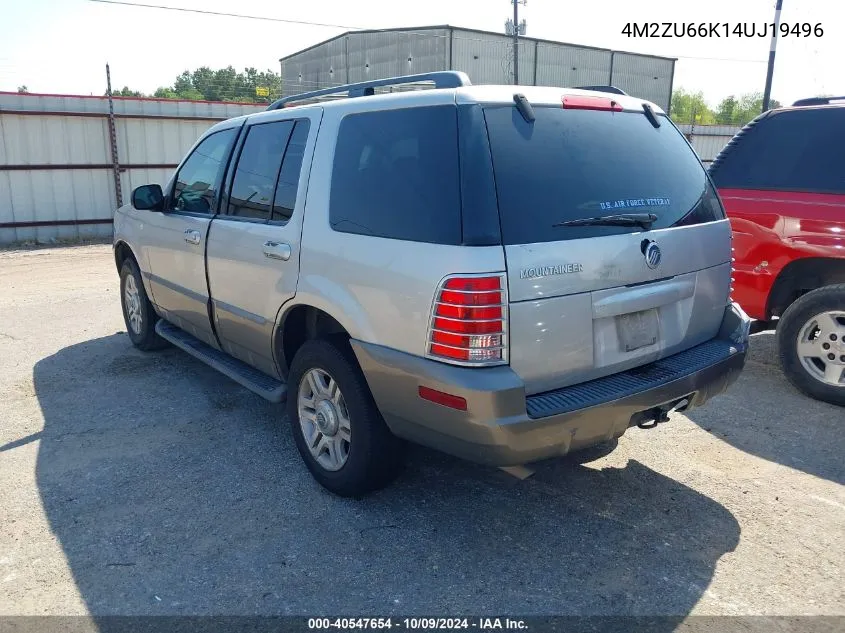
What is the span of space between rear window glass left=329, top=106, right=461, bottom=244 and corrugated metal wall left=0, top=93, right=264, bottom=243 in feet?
39.0

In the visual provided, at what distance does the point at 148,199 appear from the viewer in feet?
16.9

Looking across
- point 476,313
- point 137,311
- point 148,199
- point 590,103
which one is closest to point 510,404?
point 476,313

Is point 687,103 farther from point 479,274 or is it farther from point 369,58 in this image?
point 479,274

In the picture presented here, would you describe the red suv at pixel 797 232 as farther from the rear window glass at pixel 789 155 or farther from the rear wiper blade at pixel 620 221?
the rear wiper blade at pixel 620 221

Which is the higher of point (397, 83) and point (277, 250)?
point (397, 83)

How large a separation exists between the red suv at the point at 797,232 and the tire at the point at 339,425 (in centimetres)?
321

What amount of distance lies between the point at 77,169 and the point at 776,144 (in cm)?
1271

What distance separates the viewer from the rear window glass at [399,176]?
9.39ft

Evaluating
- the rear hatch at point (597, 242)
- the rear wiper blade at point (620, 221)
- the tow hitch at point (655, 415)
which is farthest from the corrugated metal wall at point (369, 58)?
the tow hitch at point (655, 415)

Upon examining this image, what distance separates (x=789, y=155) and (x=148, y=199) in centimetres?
474

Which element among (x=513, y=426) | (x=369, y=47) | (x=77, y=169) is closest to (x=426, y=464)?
(x=513, y=426)

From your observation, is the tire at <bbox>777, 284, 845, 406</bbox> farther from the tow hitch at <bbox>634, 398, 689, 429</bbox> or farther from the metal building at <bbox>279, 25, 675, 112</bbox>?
the metal building at <bbox>279, 25, 675, 112</bbox>

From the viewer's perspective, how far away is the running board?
3.99m

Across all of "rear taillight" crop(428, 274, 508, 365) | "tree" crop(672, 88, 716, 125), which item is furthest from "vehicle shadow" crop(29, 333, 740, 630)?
"tree" crop(672, 88, 716, 125)
